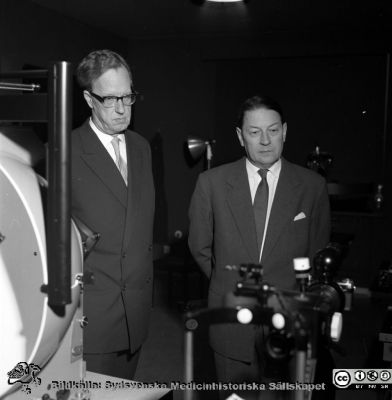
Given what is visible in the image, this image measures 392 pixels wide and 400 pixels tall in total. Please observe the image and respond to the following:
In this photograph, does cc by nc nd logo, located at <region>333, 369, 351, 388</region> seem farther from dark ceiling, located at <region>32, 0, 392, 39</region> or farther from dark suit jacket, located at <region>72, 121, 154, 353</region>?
dark ceiling, located at <region>32, 0, 392, 39</region>

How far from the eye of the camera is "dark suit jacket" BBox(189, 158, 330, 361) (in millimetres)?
1278

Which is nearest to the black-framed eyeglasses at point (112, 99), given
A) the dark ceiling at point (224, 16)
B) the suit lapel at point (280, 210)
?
the suit lapel at point (280, 210)

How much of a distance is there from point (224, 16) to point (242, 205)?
3325 mm

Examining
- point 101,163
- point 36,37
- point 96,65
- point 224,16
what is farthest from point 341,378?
point 224,16

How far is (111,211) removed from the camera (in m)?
1.34

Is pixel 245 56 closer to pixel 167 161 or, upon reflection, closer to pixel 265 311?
pixel 167 161

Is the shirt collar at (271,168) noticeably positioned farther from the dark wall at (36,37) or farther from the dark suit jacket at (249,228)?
the dark wall at (36,37)

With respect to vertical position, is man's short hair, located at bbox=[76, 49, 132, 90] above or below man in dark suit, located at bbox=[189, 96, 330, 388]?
above

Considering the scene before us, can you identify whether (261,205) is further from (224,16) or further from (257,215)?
(224,16)

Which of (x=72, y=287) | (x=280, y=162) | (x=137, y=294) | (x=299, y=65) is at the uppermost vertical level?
(x=299, y=65)

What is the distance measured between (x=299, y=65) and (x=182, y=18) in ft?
3.61

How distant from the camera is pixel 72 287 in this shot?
0.89m

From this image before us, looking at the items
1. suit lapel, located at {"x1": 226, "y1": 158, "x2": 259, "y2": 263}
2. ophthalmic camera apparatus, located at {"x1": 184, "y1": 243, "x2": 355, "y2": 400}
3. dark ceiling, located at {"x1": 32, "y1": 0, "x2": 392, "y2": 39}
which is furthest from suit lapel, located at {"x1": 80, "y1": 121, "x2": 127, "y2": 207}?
dark ceiling, located at {"x1": 32, "y1": 0, "x2": 392, "y2": 39}

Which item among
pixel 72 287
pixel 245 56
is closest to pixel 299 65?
pixel 245 56
